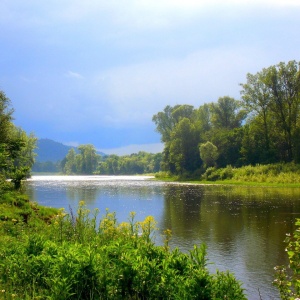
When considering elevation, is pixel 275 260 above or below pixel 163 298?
below

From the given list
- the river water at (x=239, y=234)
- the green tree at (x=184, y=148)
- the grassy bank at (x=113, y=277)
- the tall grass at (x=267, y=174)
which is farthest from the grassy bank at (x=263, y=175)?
the grassy bank at (x=113, y=277)

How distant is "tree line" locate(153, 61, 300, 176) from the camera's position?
78.1 meters

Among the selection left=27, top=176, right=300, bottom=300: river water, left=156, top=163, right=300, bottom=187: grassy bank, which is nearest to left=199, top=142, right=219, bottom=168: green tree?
left=156, top=163, right=300, bottom=187: grassy bank

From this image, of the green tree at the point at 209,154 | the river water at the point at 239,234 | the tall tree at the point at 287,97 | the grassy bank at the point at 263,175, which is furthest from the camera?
the green tree at the point at 209,154

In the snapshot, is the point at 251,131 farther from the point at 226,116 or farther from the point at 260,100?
the point at 226,116

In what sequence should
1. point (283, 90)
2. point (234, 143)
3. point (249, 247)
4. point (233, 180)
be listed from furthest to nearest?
point (234, 143), point (283, 90), point (233, 180), point (249, 247)

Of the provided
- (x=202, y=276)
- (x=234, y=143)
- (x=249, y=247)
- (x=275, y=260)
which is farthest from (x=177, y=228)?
(x=234, y=143)

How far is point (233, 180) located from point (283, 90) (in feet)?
71.6

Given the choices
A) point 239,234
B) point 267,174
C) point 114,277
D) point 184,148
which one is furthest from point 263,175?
point 114,277

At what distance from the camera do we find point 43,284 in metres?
7.29

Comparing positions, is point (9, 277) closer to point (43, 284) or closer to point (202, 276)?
point (43, 284)

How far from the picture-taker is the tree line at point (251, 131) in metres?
78.1

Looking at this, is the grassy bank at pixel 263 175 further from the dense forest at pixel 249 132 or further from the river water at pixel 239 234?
the river water at pixel 239 234

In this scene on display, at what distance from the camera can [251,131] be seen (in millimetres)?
87500
